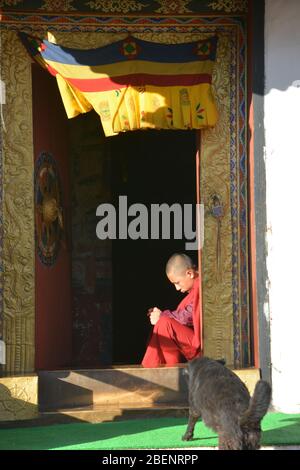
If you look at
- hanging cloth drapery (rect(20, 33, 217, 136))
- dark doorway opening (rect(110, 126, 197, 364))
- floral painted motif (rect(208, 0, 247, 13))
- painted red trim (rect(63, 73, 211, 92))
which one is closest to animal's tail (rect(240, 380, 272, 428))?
hanging cloth drapery (rect(20, 33, 217, 136))

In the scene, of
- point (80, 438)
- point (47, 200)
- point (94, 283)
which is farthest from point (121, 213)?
point (80, 438)

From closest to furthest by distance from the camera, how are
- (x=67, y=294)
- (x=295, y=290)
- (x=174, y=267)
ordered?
1. (x=295, y=290)
2. (x=174, y=267)
3. (x=67, y=294)

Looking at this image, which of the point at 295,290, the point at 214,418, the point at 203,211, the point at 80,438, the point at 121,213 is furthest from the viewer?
the point at 121,213

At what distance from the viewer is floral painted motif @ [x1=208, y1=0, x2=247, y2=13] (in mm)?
7527

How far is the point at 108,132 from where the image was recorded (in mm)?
7492

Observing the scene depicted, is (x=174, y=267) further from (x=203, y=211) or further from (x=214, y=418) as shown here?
(x=214, y=418)

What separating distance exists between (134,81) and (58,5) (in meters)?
0.77

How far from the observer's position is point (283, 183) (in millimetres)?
7309

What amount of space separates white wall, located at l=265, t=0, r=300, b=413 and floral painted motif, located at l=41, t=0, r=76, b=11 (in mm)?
1422

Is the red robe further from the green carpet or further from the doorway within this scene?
the doorway

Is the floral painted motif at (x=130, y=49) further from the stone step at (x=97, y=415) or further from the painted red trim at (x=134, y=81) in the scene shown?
the stone step at (x=97, y=415)

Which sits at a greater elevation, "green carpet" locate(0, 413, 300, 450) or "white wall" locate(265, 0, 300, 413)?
"white wall" locate(265, 0, 300, 413)

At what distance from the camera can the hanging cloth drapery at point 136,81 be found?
748 cm

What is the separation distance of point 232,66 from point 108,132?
106 centimetres
